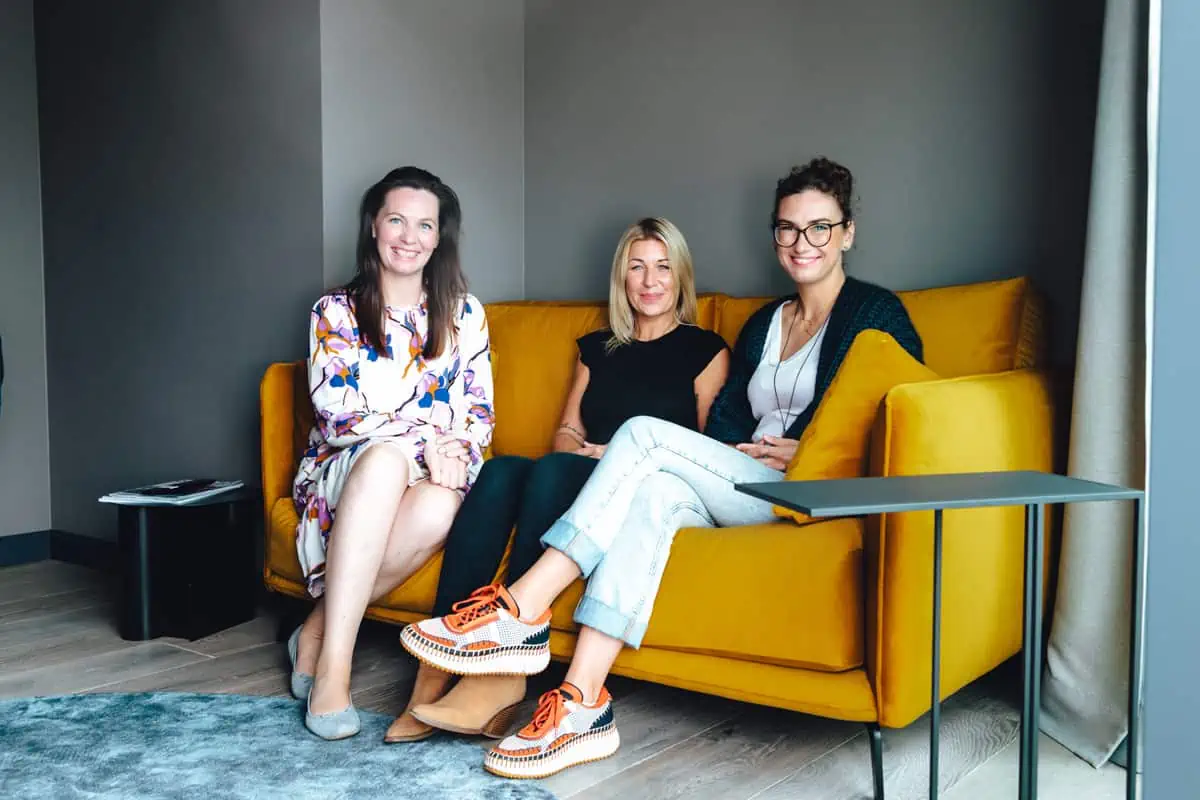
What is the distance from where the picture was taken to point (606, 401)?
107 inches

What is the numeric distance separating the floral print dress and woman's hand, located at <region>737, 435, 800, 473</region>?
64 cm

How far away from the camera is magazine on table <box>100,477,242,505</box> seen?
9.01ft

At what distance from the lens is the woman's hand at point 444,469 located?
2.29 metres

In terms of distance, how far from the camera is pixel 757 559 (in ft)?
6.24

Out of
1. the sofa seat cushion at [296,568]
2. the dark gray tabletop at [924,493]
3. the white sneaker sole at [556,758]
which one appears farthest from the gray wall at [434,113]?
the dark gray tabletop at [924,493]

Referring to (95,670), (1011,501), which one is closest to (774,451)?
(1011,501)

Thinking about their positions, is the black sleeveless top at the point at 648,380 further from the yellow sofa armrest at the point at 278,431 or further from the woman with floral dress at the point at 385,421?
the yellow sofa armrest at the point at 278,431

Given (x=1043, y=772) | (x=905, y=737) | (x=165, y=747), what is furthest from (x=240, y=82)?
(x=1043, y=772)

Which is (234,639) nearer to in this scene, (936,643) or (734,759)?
(734,759)

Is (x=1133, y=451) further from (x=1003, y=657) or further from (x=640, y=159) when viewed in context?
(x=640, y=159)

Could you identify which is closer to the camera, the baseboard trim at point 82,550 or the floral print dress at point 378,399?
the floral print dress at point 378,399

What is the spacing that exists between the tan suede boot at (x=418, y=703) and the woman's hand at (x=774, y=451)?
0.79 meters

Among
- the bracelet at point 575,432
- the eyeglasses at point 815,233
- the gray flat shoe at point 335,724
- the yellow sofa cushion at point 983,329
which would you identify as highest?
the eyeglasses at point 815,233

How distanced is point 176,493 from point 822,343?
175cm
